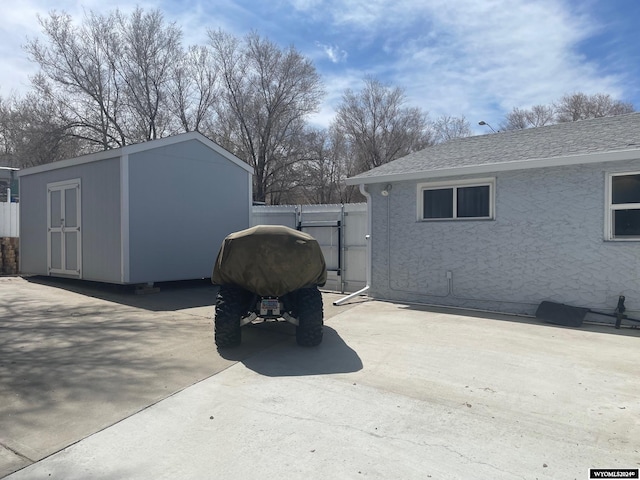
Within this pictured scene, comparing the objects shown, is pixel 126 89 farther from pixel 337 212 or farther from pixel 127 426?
pixel 127 426

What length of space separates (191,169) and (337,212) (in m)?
3.88

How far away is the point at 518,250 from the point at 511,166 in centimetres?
152

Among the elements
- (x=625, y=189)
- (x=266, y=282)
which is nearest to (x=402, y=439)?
(x=266, y=282)

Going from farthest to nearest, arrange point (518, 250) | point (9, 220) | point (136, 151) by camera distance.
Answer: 1. point (9, 220)
2. point (136, 151)
3. point (518, 250)

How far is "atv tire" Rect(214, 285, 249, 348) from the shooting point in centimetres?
543

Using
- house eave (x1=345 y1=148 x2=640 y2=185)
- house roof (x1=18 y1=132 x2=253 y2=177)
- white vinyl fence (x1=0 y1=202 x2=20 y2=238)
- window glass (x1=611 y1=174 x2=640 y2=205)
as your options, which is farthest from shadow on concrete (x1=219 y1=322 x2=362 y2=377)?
white vinyl fence (x1=0 y1=202 x2=20 y2=238)

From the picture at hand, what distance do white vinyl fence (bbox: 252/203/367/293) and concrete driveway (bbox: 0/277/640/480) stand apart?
402 cm

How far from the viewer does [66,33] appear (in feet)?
72.1

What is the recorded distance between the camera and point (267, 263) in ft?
18.0

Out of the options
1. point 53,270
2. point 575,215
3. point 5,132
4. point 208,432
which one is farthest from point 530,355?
point 5,132

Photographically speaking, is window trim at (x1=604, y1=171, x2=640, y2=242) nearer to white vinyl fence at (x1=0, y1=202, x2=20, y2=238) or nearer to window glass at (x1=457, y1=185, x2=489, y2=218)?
window glass at (x1=457, y1=185, x2=489, y2=218)

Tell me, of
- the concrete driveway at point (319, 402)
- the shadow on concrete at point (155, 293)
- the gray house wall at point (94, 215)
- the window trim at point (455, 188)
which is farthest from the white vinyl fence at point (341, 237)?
the gray house wall at point (94, 215)

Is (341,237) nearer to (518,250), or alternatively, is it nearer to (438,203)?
(438,203)

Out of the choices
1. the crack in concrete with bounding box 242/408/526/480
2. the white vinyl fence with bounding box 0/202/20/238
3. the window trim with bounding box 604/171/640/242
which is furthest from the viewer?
the white vinyl fence with bounding box 0/202/20/238
